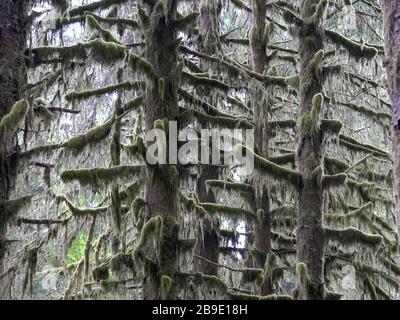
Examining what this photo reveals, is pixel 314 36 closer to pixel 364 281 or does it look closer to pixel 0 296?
pixel 364 281

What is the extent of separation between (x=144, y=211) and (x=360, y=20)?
18.3 feet

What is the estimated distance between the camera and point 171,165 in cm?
737

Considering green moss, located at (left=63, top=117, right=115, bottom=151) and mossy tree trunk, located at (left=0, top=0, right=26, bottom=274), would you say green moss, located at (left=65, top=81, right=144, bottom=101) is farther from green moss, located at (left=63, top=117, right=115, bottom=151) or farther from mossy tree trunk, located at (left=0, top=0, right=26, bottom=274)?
mossy tree trunk, located at (left=0, top=0, right=26, bottom=274)

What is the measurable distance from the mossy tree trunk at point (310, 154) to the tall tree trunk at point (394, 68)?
5.10 meters

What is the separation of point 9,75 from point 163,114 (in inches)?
75.6

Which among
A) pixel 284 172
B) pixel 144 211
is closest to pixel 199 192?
pixel 284 172

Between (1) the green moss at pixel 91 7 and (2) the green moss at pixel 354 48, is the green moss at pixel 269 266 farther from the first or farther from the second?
(1) the green moss at pixel 91 7

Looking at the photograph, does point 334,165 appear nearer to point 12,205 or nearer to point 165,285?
point 165,285

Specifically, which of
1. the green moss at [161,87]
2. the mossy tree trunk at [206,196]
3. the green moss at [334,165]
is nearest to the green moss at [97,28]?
the green moss at [161,87]

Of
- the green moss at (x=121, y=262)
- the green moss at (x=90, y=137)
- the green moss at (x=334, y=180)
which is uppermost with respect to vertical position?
the green moss at (x=90, y=137)

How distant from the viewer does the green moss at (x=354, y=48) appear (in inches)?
351

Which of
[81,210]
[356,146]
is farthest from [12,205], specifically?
[356,146]

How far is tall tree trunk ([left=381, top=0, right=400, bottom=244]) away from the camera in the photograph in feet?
9.52

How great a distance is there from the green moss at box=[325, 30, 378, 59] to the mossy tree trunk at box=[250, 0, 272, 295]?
4.80 ft
